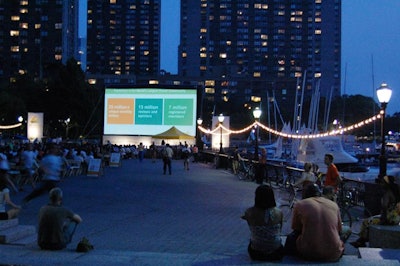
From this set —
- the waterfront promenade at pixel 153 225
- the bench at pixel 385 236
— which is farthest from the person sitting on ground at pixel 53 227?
the bench at pixel 385 236

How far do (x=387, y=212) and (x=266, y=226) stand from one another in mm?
3024

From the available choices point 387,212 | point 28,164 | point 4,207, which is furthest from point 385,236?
point 28,164

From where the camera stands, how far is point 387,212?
9133 mm

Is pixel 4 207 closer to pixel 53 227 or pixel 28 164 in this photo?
pixel 53 227

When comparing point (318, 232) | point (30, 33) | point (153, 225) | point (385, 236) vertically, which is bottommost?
point (153, 225)

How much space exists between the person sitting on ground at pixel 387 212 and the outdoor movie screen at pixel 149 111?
38.9m

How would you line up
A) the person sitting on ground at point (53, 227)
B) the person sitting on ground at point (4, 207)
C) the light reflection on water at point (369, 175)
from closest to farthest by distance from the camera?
1. the person sitting on ground at point (53, 227)
2. the person sitting on ground at point (4, 207)
3. the light reflection on water at point (369, 175)

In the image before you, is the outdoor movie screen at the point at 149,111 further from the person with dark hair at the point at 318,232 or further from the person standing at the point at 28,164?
the person with dark hair at the point at 318,232

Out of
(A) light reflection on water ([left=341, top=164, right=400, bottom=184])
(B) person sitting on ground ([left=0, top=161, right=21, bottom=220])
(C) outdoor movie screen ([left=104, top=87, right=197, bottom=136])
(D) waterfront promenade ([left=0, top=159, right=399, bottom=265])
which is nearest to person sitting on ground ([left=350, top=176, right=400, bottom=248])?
(D) waterfront promenade ([left=0, top=159, right=399, bottom=265])

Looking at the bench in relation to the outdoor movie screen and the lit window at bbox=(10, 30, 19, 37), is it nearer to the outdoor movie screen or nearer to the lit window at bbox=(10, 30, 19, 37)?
the outdoor movie screen

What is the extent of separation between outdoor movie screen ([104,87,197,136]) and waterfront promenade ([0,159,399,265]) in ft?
84.7

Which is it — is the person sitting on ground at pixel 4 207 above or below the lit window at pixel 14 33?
below

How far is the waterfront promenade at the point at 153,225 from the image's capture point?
7.67 meters

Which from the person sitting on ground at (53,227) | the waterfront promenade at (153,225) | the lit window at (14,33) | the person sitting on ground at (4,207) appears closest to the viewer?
the waterfront promenade at (153,225)
